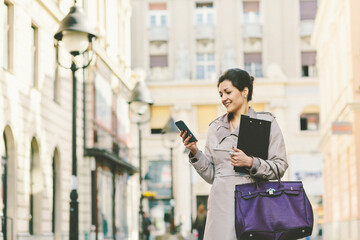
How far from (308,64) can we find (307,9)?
12.0 feet

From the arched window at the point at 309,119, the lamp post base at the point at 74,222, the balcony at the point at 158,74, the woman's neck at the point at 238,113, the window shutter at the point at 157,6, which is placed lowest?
the lamp post base at the point at 74,222

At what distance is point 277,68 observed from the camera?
5331 cm

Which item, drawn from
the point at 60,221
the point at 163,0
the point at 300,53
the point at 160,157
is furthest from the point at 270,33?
the point at 60,221

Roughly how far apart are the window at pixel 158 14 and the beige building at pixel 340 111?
40.1 feet

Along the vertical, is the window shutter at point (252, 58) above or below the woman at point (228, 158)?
above

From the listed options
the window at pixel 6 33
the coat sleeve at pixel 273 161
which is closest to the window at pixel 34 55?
the window at pixel 6 33

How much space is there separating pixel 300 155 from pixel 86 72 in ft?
91.7

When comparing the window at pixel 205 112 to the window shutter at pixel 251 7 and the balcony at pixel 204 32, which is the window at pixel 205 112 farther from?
the window shutter at pixel 251 7

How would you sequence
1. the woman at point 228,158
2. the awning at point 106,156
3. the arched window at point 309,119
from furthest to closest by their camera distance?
the arched window at point 309,119 < the awning at point 106,156 < the woman at point 228,158

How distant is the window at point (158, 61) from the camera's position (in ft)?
178

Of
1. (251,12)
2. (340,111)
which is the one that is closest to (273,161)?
(340,111)

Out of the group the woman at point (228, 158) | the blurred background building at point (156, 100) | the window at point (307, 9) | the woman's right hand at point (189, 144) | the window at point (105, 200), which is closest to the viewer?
the woman at point (228, 158)

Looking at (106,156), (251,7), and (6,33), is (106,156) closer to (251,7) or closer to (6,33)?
(6,33)

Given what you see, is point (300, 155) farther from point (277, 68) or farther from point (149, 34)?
point (149, 34)
